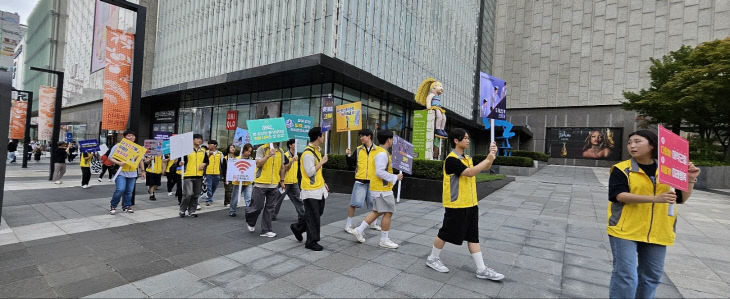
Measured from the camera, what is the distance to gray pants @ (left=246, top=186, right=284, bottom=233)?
562cm

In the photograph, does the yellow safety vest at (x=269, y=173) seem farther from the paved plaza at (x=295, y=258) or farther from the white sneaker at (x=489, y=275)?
the white sneaker at (x=489, y=275)

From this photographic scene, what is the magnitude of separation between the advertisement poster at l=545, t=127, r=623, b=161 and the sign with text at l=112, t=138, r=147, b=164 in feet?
147

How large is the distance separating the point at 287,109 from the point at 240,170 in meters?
13.3

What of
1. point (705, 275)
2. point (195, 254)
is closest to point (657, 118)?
point (705, 275)

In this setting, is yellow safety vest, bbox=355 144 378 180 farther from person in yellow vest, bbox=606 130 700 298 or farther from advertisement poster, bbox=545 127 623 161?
advertisement poster, bbox=545 127 623 161

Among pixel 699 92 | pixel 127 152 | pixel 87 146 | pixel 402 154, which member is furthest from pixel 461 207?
pixel 699 92

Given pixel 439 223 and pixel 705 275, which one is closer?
pixel 705 275

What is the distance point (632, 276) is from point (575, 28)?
48.8 m

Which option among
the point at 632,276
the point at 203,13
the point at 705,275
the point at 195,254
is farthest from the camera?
the point at 203,13

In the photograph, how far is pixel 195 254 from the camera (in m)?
4.50

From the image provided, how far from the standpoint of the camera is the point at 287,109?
1970cm

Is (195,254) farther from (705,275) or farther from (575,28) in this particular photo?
(575,28)

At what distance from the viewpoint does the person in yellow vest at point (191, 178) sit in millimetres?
6938

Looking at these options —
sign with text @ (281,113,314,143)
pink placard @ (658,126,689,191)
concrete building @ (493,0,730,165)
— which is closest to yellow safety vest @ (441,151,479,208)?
pink placard @ (658,126,689,191)
